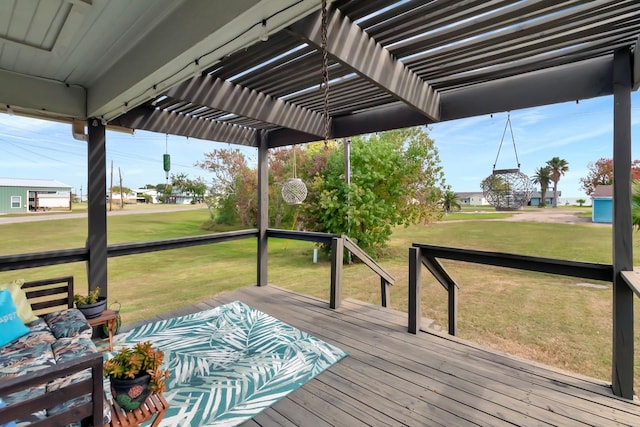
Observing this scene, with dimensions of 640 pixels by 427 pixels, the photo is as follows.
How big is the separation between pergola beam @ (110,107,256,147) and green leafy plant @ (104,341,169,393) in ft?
8.59

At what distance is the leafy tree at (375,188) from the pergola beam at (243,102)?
317cm

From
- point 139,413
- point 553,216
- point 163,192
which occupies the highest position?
point 163,192

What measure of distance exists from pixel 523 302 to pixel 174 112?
19.9 feet

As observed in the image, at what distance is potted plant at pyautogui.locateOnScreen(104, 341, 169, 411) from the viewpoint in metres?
1.49

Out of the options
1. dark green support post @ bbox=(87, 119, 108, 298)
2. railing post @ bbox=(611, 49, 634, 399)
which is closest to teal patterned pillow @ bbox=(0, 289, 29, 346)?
dark green support post @ bbox=(87, 119, 108, 298)

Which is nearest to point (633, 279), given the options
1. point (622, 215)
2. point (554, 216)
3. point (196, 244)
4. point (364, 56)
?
point (622, 215)

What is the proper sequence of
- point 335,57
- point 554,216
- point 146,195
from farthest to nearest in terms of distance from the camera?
point 554,216 < point 146,195 < point 335,57

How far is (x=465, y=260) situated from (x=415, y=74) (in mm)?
1728

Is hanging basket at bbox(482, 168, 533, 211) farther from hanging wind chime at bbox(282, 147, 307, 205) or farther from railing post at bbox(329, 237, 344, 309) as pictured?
hanging wind chime at bbox(282, 147, 307, 205)

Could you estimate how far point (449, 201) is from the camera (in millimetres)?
7156

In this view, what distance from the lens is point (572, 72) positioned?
233 cm

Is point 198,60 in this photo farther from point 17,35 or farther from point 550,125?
point 550,125

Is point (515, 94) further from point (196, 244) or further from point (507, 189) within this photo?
point (196, 244)

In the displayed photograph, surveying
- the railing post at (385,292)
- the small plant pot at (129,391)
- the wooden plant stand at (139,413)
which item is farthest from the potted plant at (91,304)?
the railing post at (385,292)
